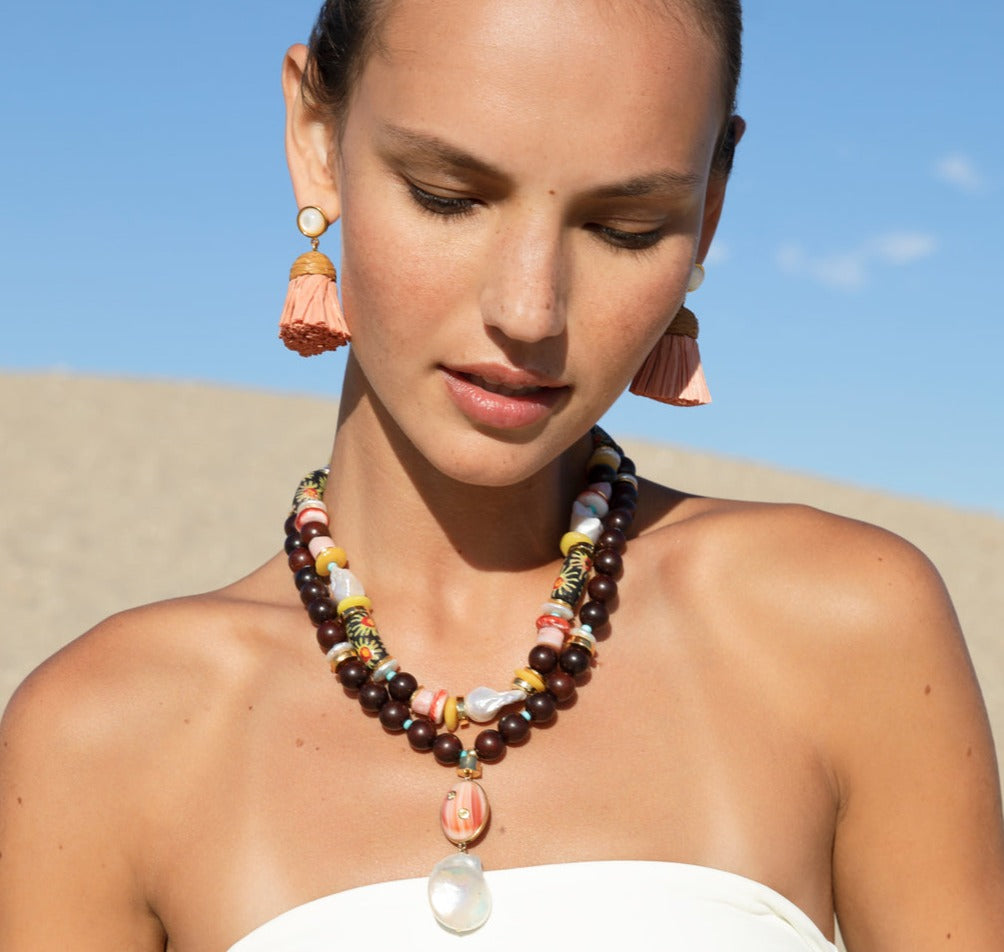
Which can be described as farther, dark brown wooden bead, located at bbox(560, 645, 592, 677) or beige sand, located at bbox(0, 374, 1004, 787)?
beige sand, located at bbox(0, 374, 1004, 787)

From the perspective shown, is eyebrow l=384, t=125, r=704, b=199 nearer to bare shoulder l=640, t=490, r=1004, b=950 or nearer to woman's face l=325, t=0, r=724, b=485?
woman's face l=325, t=0, r=724, b=485

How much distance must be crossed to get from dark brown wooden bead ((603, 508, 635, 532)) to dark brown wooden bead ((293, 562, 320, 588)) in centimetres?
59

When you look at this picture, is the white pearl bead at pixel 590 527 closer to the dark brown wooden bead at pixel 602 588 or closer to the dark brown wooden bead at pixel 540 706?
the dark brown wooden bead at pixel 602 588

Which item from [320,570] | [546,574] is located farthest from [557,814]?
[320,570]

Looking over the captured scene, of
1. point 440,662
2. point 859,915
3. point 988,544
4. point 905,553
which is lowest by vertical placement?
point 988,544

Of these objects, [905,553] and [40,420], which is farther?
[40,420]

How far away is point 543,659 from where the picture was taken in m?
2.49

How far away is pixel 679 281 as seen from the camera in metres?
2.36

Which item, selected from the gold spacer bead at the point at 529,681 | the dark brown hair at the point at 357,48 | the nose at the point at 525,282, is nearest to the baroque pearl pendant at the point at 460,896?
the gold spacer bead at the point at 529,681

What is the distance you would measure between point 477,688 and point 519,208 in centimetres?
89

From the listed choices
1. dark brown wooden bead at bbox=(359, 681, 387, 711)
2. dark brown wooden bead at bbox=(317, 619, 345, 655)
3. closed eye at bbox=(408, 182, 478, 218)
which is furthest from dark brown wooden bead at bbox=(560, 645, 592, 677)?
closed eye at bbox=(408, 182, 478, 218)

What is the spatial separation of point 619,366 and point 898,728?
2.70 feet

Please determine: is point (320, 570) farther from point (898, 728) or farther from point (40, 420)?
point (40, 420)

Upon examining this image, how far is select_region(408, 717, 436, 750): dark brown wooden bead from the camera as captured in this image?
96.5 inches
